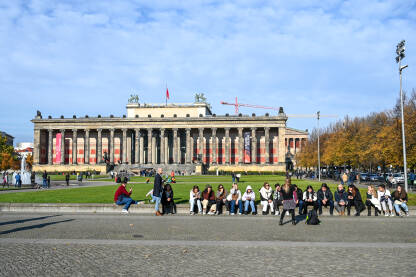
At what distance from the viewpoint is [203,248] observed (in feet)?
37.1

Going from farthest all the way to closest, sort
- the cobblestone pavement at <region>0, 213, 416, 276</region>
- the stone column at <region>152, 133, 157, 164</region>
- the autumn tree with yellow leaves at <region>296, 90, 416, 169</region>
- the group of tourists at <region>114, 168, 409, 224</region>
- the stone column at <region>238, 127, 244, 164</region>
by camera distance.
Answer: the stone column at <region>152, 133, 157, 164</region> → the stone column at <region>238, 127, 244, 164</region> → the autumn tree with yellow leaves at <region>296, 90, 416, 169</region> → the group of tourists at <region>114, 168, 409, 224</region> → the cobblestone pavement at <region>0, 213, 416, 276</region>

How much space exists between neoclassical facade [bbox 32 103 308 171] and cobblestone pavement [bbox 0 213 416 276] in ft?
276

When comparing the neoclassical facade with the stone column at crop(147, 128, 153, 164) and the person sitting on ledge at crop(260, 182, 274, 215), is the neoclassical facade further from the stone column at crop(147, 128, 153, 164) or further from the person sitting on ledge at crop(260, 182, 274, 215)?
the person sitting on ledge at crop(260, 182, 274, 215)

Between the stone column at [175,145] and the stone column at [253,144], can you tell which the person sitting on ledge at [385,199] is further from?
the stone column at [175,145]

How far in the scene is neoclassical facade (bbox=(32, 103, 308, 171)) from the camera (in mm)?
104812

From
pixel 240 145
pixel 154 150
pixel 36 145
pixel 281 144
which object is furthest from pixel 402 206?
pixel 36 145

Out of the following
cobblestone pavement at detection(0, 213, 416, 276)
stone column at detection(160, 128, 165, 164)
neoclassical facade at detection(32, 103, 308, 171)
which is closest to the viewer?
cobblestone pavement at detection(0, 213, 416, 276)

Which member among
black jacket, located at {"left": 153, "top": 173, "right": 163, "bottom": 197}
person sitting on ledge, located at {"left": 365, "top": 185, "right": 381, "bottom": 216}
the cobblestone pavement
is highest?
black jacket, located at {"left": 153, "top": 173, "right": 163, "bottom": 197}

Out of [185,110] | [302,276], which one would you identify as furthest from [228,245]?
[185,110]

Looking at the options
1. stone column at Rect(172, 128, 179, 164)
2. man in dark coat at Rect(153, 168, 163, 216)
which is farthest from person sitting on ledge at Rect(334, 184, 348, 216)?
stone column at Rect(172, 128, 179, 164)

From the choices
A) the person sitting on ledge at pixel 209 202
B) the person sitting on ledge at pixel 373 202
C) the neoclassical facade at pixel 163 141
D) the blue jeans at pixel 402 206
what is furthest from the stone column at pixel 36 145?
the blue jeans at pixel 402 206

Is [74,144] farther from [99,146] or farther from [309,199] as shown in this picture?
[309,199]

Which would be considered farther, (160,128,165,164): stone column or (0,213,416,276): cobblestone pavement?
(160,128,165,164): stone column

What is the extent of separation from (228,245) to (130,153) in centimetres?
10296
